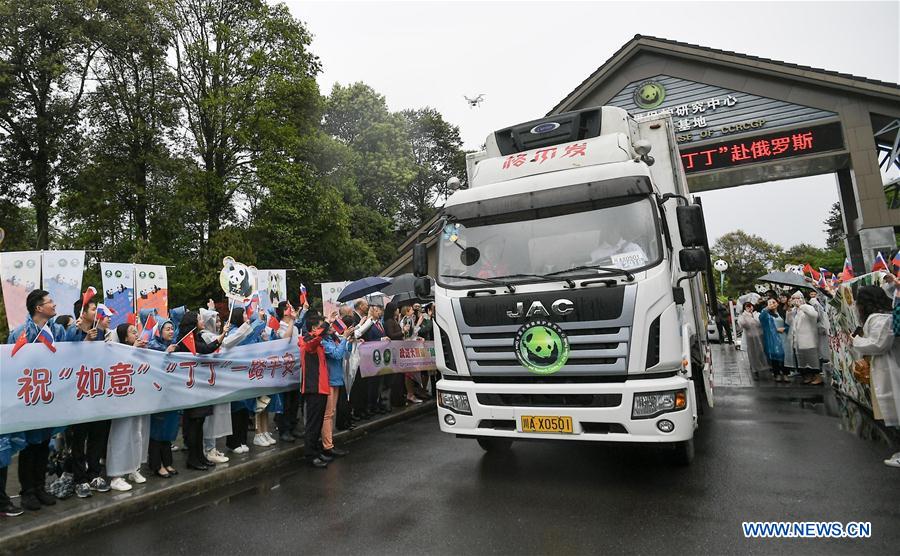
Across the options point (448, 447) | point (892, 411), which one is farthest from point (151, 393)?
point (892, 411)

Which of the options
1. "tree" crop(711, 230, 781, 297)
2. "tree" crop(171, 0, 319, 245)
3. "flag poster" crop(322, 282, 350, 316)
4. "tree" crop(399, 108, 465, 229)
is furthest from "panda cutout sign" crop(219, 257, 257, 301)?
"tree" crop(711, 230, 781, 297)

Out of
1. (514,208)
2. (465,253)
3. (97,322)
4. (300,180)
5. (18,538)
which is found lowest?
(18,538)

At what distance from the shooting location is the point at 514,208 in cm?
545

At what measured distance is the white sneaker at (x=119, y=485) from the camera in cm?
525

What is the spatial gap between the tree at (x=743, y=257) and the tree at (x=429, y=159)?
39.3 metres

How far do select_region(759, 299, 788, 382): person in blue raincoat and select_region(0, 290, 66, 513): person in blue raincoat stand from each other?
1343cm

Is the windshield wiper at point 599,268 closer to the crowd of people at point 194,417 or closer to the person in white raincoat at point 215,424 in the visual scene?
the crowd of people at point 194,417

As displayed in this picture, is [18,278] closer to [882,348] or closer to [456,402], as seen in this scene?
[456,402]

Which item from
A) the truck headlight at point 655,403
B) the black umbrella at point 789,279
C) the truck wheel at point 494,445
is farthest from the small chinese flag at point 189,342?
the black umbrella at point 789,279

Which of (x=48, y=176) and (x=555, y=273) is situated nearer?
(x=555, y=273)

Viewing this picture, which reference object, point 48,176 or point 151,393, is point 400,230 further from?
point 151,393

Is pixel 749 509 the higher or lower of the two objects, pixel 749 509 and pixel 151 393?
the lower

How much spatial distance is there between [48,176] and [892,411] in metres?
25.0

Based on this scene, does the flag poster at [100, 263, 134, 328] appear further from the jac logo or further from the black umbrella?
the black umbrella
